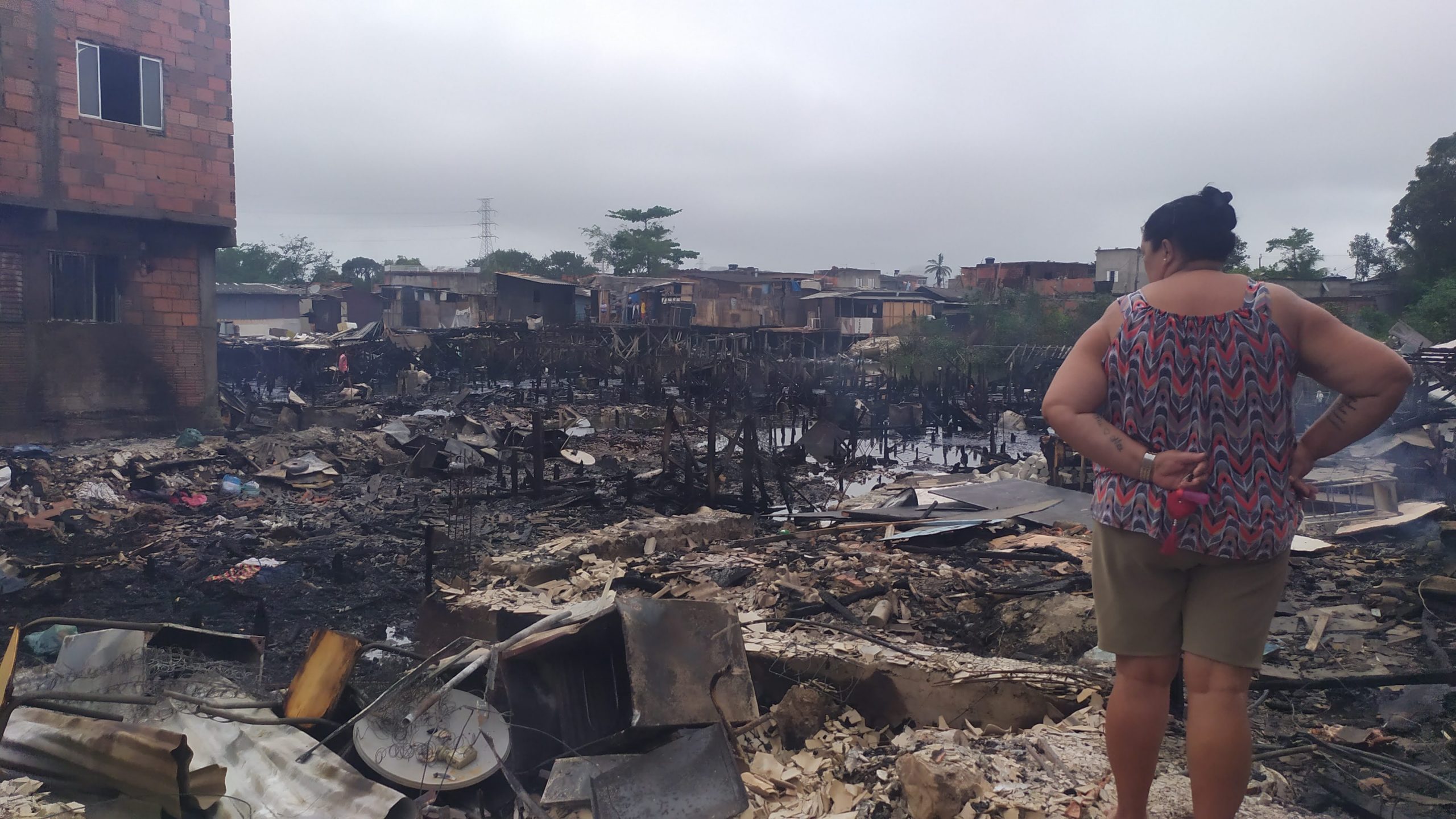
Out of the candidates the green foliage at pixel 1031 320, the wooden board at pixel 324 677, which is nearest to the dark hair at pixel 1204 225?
the wooden board at pixel 324 677

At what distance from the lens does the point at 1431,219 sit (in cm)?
2753

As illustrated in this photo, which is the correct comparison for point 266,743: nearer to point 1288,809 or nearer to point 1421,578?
point 1288,809

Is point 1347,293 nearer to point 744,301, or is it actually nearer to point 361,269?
point 744,301

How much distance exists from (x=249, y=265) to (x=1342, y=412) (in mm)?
63017

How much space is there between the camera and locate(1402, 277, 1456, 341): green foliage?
2170 centimetres

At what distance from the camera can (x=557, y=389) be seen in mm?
23031

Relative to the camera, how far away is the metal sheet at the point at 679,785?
3041 millimetres

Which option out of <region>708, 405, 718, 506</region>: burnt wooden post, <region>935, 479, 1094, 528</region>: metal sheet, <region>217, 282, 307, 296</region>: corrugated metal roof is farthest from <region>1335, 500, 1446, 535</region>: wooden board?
<region>217, 282, 307, 296</region>: corrugated metal roof

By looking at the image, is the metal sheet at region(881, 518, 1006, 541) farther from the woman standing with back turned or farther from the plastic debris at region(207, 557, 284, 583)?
the plastic debris at region(207, 557, 284, 583)

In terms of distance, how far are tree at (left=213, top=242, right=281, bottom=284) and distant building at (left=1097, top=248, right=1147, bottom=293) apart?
4603 centimetres

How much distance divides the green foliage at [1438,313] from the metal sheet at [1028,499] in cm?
1914

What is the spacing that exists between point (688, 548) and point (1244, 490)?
5.22 m

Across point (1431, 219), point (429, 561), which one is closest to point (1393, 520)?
point (429, 561)

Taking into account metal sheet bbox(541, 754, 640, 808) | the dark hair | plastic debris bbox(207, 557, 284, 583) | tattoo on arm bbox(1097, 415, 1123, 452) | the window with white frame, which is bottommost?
plastic debris bbox(207, 557, 284, 583)
